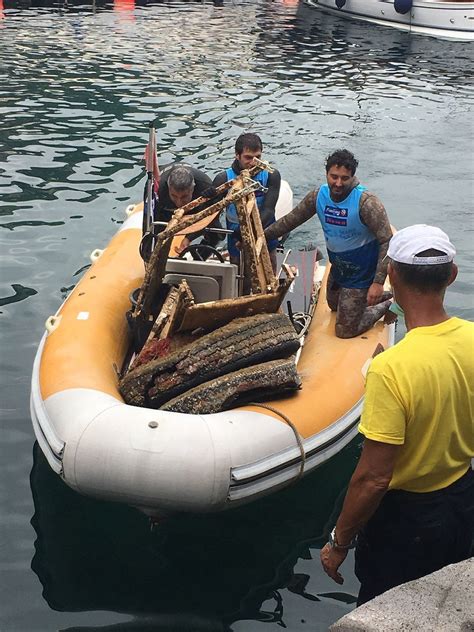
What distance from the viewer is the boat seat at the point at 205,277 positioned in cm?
545

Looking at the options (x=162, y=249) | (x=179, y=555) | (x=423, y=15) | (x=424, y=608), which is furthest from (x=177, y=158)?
(x=423, y=15)

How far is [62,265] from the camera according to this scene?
8234 mm

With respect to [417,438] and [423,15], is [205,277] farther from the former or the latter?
[423,15]

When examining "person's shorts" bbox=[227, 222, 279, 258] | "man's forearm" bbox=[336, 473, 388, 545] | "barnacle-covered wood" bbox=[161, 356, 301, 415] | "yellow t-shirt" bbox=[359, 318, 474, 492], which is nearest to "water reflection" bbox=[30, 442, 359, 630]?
"barnacle-covered wood" bbox=[161, 356, 301, 415]

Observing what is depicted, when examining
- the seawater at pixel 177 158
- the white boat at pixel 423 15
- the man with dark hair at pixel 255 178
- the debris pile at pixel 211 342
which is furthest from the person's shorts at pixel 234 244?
the white boat at pixel 423 15

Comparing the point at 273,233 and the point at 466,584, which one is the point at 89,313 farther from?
the point at 466,584

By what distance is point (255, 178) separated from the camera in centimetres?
668

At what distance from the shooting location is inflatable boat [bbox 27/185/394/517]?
4.10 metres

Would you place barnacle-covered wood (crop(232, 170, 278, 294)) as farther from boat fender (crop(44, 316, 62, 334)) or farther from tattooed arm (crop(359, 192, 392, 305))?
boat fender (crop(44, 316, 62, 334))

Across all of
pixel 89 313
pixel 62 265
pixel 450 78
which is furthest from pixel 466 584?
pixel 450 78

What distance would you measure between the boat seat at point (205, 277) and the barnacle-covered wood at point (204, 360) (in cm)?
65

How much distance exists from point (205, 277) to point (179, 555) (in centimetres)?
185

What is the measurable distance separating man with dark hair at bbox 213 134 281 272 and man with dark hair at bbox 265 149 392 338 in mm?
619

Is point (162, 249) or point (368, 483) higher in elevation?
point (368, 483)
